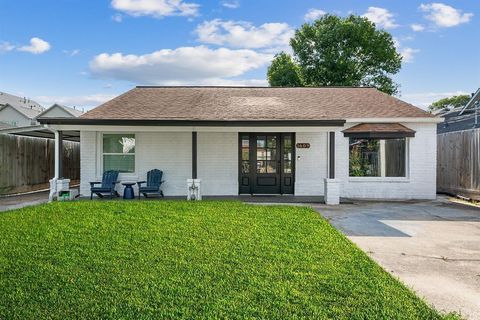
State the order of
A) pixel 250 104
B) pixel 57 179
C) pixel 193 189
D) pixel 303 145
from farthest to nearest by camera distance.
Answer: pixel 250 104
pixel 303 145
pixel 193 189
pixel 57 179

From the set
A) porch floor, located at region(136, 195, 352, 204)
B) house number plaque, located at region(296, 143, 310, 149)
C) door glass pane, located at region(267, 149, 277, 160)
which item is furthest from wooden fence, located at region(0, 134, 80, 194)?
house number plaque, located at region(296, 143, 310, 149)

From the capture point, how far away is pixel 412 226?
7.11 metres

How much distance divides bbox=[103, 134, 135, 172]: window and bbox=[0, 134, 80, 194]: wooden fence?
10.3ft

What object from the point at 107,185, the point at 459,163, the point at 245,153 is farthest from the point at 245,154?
the point at 459,163

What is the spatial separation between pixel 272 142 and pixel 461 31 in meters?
11.3

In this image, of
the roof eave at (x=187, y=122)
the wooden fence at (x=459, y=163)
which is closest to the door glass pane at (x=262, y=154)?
the roof eave at (x=187, y=122)

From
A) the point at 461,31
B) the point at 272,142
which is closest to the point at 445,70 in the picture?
the point at 461,31

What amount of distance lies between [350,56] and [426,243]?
26.3 m

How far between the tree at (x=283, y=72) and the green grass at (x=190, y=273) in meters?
25.6

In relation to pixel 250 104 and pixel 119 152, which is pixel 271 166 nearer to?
pixel 250 104

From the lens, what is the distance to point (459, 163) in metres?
11.5

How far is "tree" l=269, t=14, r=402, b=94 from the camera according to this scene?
28.9m

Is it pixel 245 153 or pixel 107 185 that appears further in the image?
pixel 245 153

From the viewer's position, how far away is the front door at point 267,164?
11.9 meters
